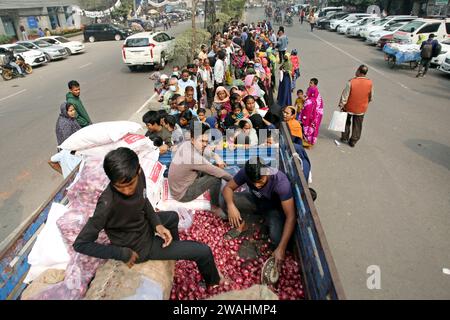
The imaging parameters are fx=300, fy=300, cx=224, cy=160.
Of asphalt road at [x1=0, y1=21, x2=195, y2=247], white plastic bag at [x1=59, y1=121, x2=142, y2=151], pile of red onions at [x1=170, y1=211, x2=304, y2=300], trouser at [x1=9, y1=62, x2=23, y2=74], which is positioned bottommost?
asphalt road at [x1=0, y1=21, x2=195, y2=247]

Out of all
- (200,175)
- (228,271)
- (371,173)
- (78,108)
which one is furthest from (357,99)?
(78,108)

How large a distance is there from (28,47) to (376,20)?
23276 mm

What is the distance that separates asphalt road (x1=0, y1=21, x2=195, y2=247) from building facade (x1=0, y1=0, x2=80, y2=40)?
1307cm

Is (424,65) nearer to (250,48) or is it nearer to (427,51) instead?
(427,51)

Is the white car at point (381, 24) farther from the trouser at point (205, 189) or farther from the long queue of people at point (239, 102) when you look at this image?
the trouser at point (205, 189)

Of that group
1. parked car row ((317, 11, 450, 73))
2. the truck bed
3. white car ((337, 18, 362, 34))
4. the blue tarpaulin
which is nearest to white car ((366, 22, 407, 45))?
parked car row ((317, 11, 450, 73))

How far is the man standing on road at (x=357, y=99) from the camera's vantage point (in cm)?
596

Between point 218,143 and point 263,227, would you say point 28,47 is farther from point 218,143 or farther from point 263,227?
point 263,227

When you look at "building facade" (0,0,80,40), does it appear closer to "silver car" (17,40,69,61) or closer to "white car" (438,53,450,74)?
"silver car" (17,40,69,61)

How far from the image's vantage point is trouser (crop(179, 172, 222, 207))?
3.82m

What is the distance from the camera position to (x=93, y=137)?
381cm

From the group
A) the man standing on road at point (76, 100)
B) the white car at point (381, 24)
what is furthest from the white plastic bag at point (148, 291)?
the white car at point (381, 24)

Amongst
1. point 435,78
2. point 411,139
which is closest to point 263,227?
point 411,139

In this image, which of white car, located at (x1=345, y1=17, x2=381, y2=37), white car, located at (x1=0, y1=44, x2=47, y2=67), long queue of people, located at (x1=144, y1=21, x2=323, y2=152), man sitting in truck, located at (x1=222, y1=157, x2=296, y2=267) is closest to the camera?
man sitting in truck, located at (x1=222, y1=157, x2=296, y2=267)
